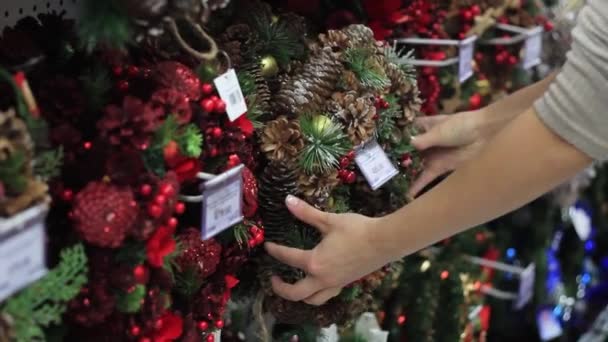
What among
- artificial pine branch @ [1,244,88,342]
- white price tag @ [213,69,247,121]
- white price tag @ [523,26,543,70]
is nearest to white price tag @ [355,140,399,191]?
white price tag @ [213,69,247,121]

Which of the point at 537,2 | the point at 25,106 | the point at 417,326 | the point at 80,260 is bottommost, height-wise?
the point at 417,326

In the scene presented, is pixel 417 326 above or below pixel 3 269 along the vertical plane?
below

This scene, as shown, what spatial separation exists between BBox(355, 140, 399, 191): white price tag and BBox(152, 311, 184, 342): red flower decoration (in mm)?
381

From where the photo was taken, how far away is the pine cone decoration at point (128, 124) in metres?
0.80

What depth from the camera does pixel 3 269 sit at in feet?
2.25

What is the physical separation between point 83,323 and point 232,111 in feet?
0.97

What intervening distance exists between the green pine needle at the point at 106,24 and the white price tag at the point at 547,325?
1884mm

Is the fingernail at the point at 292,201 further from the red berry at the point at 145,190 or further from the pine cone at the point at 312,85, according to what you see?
the red berry at the point at 145,190

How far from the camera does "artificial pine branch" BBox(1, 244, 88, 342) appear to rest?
0.73 m

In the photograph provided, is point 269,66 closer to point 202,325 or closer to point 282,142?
point 282,142

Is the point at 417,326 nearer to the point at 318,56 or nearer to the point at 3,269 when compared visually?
the point at 318,56

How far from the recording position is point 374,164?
1.21 metres

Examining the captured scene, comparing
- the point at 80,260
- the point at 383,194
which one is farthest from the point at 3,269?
the point at 383,194

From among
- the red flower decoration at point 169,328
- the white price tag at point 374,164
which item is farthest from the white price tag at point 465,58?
the red flower decoration at point 169,328
